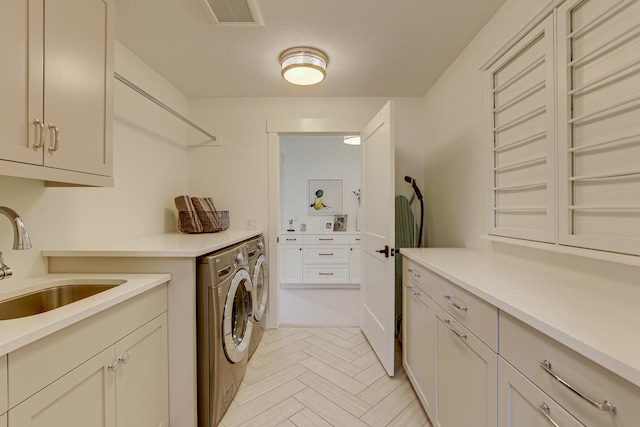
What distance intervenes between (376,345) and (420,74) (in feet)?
7.34

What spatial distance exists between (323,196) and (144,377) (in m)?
3.64

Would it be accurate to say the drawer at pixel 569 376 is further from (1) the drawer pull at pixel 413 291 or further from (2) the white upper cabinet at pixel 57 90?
(2) the white upper cabinet at pixel 57 90

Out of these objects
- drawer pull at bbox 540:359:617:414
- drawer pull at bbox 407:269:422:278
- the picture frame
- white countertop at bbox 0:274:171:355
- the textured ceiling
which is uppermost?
the textured ceiling

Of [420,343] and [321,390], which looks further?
[321,390]

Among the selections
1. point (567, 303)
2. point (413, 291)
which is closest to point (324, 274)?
point (413, 291)

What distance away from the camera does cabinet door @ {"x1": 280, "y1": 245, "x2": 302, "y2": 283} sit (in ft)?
13.6

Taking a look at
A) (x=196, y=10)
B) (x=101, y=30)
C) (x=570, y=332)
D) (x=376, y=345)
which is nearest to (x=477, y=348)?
(x=570, y=332)

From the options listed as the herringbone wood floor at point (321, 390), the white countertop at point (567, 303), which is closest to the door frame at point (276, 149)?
the herringbone wood floor at point (321, 390)

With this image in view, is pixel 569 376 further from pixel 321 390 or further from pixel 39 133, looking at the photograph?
pixel 39 133

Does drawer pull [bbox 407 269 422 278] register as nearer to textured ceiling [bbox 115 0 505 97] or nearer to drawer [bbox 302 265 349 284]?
textured ceiling [bbox 115 0 505 97]

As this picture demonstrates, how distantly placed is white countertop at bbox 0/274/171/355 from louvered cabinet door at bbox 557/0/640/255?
1.73 metres

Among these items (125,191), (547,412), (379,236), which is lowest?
(547,412)

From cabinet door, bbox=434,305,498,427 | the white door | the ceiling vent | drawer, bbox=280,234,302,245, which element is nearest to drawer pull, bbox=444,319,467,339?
cabinet door, bbox=434,305,498,427

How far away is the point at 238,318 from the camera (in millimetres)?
1947
